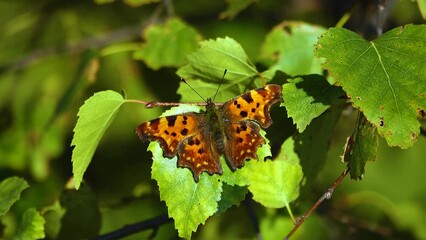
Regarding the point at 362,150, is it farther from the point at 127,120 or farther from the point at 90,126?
the point at 127,120

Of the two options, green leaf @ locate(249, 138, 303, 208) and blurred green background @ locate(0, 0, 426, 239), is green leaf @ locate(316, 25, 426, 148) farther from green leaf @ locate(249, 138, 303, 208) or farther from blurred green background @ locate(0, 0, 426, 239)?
blurred green background @ locate(0, 0, 426, 239)

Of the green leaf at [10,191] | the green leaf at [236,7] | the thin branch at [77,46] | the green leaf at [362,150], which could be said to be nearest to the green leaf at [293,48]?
the green leaf at [236,7]

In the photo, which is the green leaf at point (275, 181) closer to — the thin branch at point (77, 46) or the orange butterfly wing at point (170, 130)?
the orange butterfly wing at point (170, 130)

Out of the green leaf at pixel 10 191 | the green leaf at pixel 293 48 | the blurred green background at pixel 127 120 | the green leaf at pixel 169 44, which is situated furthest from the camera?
the blurred green background at pixel 127 120

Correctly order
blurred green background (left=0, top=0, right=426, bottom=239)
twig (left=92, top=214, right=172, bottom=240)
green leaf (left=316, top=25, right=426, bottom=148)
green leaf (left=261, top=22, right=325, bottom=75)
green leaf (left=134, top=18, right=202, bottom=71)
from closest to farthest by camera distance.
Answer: green leaf (left=316, top=25, right=426, bottom=148) → twig (left=92, top=214, right=172, bottom=240) → green leaf (left=261, top=22, right=325, bottom=75) → green leaf (left=134, top=18, right=202, bottom=71) → blurred green background (left=0, top=0, right=426, bottom=239)

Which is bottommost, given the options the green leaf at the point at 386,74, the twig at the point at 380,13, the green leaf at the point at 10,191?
the green leaf at the point at 10,191

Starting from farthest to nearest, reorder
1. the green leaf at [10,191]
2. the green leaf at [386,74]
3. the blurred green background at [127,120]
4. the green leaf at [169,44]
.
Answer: the blurred green background at [127,120]
the green leaf at [169,44]
the green leaf at [10,191]
the green leaf at [386,74]

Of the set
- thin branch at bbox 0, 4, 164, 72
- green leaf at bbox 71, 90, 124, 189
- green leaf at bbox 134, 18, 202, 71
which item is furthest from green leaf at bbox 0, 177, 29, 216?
thin branch at bbox 0, 4, 164, 72
